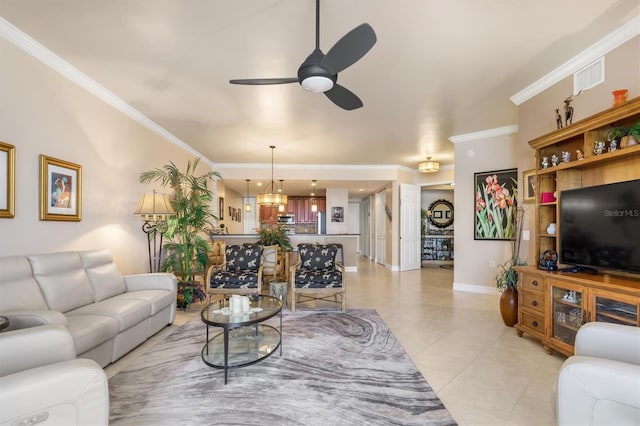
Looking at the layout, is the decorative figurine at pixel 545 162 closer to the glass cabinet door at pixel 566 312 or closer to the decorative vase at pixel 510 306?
the glass cabinet door at pixel 566 312

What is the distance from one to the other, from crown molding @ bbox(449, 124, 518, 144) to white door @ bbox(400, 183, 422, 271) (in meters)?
2.43

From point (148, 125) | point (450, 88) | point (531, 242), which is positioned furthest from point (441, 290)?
point (148, 125)

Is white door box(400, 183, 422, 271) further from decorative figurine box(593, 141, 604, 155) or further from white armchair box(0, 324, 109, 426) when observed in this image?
white armchair box(0, 324, 109, 426)

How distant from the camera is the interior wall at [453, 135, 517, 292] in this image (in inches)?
189

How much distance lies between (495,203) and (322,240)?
379 cm

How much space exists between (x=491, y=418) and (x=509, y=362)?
953mm

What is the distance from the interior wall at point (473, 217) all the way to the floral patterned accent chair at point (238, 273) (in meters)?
3.57

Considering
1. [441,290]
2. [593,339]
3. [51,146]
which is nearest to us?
[593,339]

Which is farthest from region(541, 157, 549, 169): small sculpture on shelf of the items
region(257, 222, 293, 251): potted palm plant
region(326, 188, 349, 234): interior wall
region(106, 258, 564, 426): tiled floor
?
region(326, 188, 349, 234): interior wall

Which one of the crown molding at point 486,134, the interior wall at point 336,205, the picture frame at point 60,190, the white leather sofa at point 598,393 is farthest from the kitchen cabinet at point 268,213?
the white leather sofa at point 598,393

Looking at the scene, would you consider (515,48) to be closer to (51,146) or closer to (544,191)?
(544,191)

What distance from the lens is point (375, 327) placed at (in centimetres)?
340

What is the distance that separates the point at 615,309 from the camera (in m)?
2.13

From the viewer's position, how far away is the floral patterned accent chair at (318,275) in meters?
4.05
